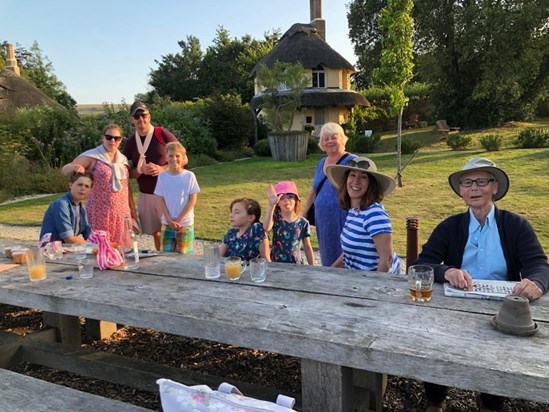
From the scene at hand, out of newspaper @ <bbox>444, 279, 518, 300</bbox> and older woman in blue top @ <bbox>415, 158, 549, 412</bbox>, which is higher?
older woman in blue top @ <bbox>415, 158, 549, 412</bbox>

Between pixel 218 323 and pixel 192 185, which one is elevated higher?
pixel 192 185

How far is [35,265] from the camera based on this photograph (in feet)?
8.96

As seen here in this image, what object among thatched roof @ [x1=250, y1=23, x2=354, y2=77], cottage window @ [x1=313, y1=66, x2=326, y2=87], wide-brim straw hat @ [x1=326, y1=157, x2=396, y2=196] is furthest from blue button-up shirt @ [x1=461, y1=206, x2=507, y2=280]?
cottage window @ [x1=313, y1=66, x2=326, y2=87]

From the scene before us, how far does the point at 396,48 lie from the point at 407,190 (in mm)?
3222

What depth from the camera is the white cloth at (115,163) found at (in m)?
4.33

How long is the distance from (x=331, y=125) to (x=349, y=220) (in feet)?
3.66

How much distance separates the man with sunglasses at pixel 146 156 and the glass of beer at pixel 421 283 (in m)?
3.02

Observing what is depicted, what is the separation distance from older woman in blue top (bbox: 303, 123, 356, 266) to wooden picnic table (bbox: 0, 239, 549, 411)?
98 centimetres

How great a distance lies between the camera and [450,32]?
1013 inches

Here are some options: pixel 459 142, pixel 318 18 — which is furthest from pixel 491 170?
pixel 318 18

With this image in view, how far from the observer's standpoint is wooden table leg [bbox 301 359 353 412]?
1852 millimetres

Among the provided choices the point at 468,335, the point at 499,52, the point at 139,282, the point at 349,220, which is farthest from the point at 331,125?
the point at 499,52

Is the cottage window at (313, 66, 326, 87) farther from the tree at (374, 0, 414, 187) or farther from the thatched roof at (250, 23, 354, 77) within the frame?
the tree at (374, 0, 414, 187)

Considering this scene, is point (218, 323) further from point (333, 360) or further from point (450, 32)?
point (450, 32)
